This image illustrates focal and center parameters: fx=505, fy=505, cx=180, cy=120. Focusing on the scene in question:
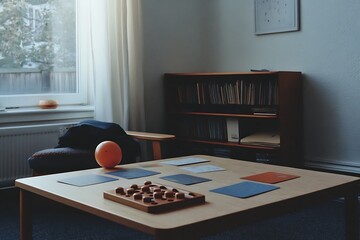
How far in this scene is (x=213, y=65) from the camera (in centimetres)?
450

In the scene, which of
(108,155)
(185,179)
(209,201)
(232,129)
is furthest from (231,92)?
(209,201)

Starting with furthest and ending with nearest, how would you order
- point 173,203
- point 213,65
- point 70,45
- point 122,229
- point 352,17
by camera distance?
1. point 213,65
2. point 70,45
3. point 352,17
4. point 122,229
5. point 173,203

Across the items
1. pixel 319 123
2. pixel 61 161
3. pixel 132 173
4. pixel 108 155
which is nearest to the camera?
pixel 132 173

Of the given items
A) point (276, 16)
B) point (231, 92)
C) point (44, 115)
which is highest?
point (276, 16)

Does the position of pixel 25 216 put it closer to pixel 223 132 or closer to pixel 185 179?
pixel 185 179

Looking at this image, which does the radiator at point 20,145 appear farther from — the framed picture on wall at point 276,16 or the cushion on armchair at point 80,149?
the framed picture on wall at point 276,16

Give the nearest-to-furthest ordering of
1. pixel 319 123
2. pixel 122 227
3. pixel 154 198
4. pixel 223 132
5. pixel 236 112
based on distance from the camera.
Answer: pixel 154 198
pixel 122 227
pixel 319 123
pixel 236 112
pixel 223 132

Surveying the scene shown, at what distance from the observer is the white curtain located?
3886mm

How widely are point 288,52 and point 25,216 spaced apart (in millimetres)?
2543

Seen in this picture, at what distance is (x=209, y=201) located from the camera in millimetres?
1649

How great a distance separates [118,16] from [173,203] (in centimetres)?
267

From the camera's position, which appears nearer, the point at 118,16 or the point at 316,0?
the point at 316,0

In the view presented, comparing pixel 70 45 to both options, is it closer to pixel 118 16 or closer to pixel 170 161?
pixel 118 16

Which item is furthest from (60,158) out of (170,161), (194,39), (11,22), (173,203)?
(194,39)
